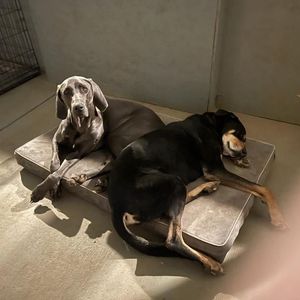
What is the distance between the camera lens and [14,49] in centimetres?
402

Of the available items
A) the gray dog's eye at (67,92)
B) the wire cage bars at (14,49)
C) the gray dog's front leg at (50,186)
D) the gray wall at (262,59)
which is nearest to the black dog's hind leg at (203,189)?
the gray dog's front leg at (50,186)

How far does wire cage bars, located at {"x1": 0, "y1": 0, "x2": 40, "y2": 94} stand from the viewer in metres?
3.72

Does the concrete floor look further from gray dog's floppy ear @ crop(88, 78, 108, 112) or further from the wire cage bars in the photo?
the wire cage bars

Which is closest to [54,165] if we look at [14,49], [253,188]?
[253,188]

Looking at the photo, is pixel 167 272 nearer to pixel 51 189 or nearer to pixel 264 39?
pixel 51 189

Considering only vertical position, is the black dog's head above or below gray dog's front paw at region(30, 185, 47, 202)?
above

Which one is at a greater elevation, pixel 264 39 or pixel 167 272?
pixel 264 39

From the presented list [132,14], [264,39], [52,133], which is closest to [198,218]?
[52,133]

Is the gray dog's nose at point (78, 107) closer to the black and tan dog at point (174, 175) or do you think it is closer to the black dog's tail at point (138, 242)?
the black and tan dog at point (174, 175)

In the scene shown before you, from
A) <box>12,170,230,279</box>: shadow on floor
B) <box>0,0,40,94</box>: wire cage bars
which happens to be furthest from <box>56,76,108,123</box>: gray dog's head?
<box>0,0,40,94</box>: wire cage bars

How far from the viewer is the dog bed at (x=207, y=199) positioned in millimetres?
1837

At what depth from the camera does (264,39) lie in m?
2.70

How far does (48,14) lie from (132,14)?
98 cm

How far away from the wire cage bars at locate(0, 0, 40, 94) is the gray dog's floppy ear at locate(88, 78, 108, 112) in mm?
1707
